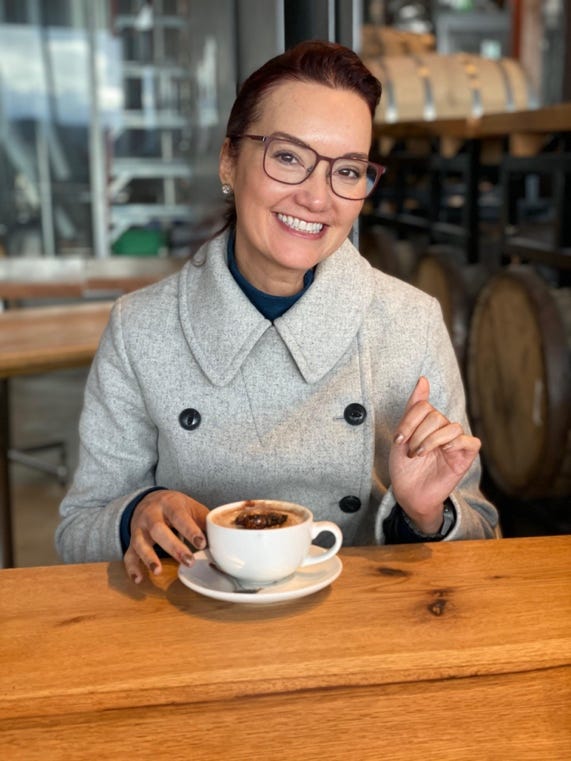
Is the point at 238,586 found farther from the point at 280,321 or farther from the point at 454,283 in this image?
the point at 454,283

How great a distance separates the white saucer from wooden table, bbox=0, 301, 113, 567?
1523 millimetres

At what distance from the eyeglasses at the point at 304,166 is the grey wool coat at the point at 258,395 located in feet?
0.50

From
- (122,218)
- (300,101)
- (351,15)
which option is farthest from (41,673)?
(122,218)

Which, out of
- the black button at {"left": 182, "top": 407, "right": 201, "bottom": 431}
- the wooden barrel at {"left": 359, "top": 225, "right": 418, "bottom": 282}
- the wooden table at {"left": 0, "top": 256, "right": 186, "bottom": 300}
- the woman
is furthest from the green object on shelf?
the black button at {"left": 182, "top": 407, "right": 201, "bottom": 431}

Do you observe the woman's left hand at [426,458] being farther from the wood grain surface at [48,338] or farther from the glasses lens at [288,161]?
the wood grain surface at [48,338]

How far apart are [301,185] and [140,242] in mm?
6364

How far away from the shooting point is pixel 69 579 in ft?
3.59

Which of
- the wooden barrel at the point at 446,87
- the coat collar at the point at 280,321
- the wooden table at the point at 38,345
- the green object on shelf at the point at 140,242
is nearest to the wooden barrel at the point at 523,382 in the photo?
the wooden table at the point at 38,345

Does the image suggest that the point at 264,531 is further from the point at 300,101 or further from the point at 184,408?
the point at 300,101

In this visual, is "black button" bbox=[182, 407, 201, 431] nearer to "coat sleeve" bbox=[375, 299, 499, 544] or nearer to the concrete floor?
"coat sleeve" bbox=[375, 299, 499, 544]

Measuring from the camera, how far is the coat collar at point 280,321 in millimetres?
1422

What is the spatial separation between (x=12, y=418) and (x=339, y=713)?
4.82 meters

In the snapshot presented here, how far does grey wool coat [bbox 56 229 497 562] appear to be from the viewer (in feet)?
4.69

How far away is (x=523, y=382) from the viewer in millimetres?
2873
